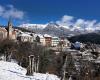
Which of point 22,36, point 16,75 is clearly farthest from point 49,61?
point 22,36

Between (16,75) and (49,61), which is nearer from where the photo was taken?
(16,75)

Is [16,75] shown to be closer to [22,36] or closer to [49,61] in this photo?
[49,61]

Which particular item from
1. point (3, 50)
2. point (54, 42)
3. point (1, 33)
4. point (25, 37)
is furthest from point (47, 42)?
point (3, 50)

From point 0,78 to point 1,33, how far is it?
4105 inches

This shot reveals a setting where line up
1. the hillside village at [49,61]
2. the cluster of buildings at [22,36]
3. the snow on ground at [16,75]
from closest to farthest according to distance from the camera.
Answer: the snow on ground at [16,75], the hillside village at [49,61], the cluster of buildings at [22,36]

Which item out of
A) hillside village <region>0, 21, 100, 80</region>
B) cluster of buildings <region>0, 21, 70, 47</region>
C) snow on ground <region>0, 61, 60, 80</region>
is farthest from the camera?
cluster of buildings <region>0, 21, 70, 47</region>

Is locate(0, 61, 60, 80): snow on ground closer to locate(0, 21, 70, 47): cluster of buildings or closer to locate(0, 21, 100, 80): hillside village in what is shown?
locate(0, 21, 100, 80): hillside village

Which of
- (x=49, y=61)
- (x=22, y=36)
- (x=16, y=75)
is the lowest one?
(x=16, y=75)

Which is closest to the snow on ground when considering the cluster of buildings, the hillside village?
the hillside village

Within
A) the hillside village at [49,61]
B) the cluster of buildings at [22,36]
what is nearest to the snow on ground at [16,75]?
the hillside village at [49,61]

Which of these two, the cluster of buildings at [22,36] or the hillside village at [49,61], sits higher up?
the cluster of buildings at [22,36]

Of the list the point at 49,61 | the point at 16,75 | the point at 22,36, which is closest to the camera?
the point at 16,75

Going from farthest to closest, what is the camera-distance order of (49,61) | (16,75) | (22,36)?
(22,36) < (49,61) < (16,75)

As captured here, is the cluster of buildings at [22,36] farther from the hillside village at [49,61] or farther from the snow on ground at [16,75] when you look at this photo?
the snow on ground at [16,75]
